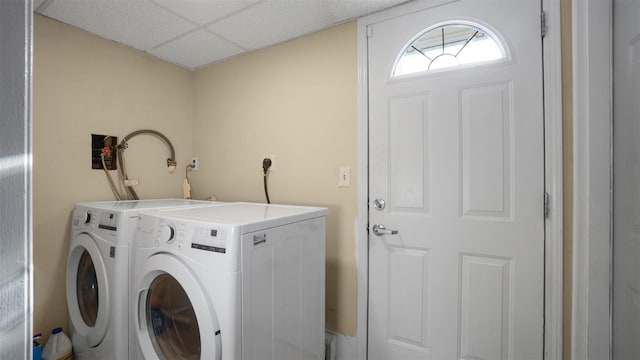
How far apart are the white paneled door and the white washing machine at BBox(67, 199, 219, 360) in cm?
135

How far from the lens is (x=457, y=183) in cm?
150

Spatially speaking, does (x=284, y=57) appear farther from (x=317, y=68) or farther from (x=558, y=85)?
(x=558, y=85)

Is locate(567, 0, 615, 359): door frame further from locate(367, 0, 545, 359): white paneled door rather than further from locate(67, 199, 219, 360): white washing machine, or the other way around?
locate(67, 199, 219, 360): white washing machine

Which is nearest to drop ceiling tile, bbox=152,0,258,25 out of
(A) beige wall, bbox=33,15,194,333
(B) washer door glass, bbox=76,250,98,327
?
(A) beige wall, bbox=33,15,194,333

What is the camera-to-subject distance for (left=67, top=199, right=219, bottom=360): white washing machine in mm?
1478

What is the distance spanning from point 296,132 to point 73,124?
4.91ft

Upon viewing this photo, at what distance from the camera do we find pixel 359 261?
1775mm

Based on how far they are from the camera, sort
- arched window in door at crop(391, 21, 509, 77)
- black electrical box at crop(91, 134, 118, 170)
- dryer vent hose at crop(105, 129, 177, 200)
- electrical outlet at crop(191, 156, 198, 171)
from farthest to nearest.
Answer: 1. electrical outlet at crop(191, 156, 198, 171)
2. dryer vent hose at crop(105, 129, 177, 200)
3. black electrical box at crop(91, 134, 118, 170)
4. arched window in door at crop(391, 21, 509, 77)

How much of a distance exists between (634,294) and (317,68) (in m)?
1.90

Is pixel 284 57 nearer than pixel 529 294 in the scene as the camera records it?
No

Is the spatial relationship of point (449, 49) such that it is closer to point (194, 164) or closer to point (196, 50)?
point (196, 50)

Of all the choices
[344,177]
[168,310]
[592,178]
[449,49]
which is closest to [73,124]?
[168,310]

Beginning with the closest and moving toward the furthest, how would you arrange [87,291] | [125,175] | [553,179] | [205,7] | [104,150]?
[553,179] → [205,7] → [87,291] → [104,150] → [125,175]

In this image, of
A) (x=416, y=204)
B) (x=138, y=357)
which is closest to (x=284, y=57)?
(x=416, y=204)
